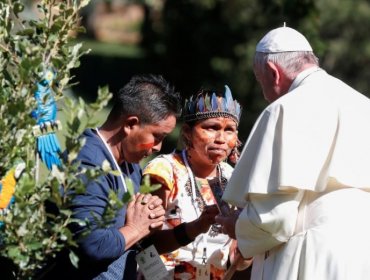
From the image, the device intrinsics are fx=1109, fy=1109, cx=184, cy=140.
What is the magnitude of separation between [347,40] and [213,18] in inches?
153

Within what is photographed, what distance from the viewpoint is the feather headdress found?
5.87 meters

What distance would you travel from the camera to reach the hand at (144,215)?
513 centimetres

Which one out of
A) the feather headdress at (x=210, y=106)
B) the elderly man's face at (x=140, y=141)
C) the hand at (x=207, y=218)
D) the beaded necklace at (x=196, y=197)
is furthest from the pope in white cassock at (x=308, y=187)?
the feather headdress at (x=210, y=106)

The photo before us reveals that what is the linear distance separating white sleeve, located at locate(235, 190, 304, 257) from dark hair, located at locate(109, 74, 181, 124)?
24.5 inches

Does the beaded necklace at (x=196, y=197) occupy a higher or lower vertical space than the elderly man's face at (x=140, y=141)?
lower

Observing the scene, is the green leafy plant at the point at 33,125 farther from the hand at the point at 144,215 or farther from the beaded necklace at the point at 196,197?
the beaded necklace at the point at 196,197

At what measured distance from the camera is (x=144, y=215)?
5.15m

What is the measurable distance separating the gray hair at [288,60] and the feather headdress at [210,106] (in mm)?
561

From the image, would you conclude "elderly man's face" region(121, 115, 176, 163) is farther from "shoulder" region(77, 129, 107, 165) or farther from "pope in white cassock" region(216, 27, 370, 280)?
"pope in white cassock" region(216, 27, 370, 280)

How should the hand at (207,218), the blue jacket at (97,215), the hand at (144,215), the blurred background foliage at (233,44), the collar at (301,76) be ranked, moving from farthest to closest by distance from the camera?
the blurred background foliage at (233,44) < the hand at (207,218) < the collar at (301,76) < the hand at (144,215) < the blue jacket at (97,215)

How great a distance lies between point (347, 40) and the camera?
1099 inches

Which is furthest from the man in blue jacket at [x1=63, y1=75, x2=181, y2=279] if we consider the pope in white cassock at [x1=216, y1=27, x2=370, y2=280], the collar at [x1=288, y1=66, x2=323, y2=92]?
the collar at [x1=288, y1=66, x2=323, y2=92]

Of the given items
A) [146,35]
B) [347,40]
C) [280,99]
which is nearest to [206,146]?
[280,99]

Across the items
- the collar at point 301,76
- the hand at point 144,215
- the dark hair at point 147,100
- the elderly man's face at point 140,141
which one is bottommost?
the hand at point 144,215
